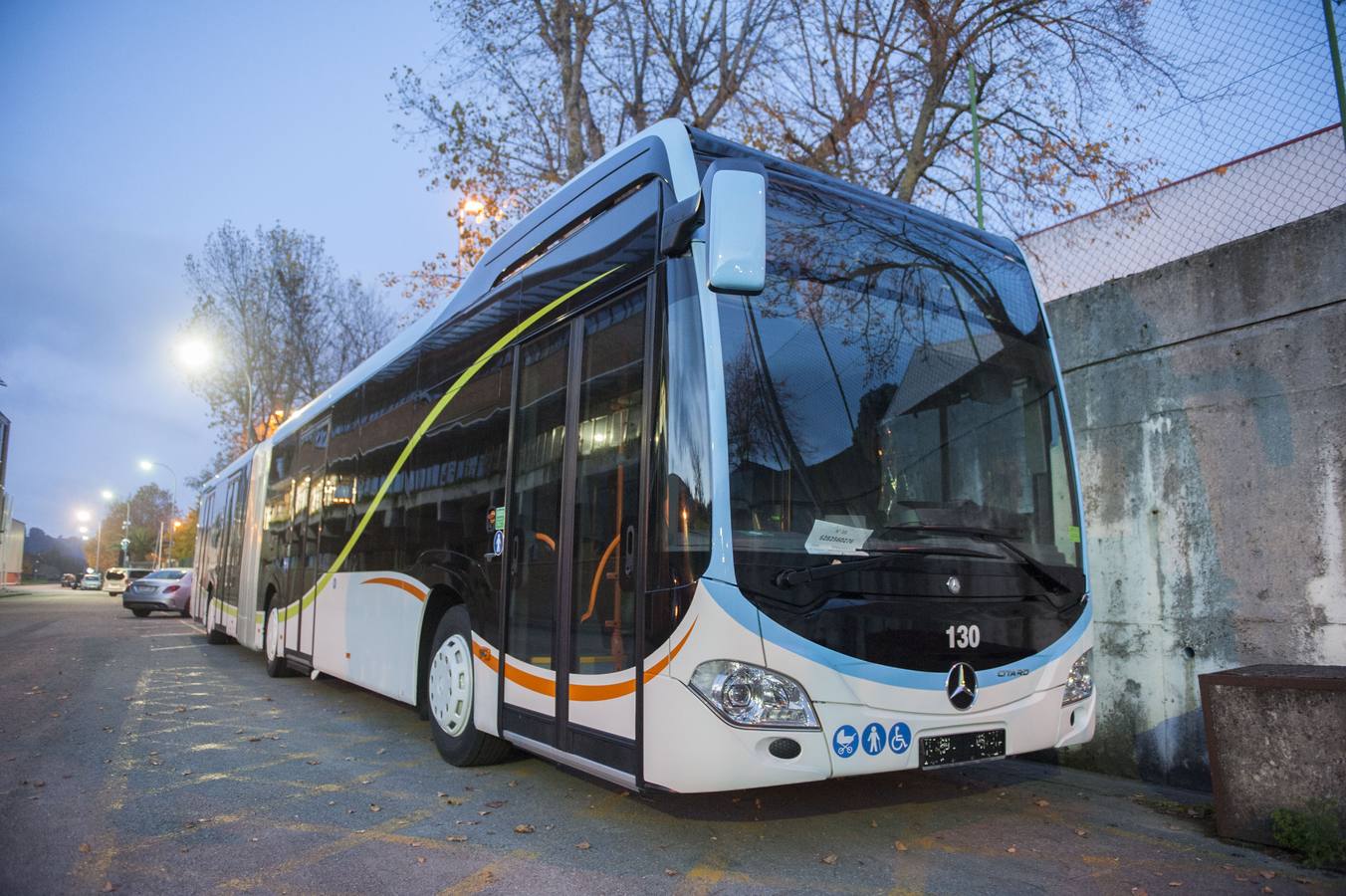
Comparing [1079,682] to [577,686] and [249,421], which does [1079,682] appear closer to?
[577,686]

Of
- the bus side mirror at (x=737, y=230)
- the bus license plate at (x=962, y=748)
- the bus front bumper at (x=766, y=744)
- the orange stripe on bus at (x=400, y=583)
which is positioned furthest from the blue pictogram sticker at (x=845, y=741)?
the orange stripe on bus at (x=400, y=583)

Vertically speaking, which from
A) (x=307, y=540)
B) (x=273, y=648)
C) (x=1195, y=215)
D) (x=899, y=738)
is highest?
(x=1195, y=215)

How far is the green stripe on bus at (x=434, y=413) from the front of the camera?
17.0ft

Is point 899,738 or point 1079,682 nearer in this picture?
point 899,738

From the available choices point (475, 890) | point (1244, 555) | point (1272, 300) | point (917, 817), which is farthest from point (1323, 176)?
point (475, 890)

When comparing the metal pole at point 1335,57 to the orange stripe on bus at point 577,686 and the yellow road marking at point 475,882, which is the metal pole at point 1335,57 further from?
the yellow road marking at point 475,882

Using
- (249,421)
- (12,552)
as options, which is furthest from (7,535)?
(249,421)

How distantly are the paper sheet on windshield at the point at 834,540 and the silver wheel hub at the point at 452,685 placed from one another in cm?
268

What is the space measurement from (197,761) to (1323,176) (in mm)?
8042

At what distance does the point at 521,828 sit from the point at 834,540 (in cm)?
221

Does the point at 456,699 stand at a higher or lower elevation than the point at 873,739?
lower

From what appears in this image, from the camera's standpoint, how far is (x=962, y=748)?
13.2 feet

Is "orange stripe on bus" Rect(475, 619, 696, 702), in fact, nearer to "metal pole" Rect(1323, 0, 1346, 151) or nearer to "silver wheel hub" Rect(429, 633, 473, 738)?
"silver wheel hub" Rect(429, 633, 473, 738)

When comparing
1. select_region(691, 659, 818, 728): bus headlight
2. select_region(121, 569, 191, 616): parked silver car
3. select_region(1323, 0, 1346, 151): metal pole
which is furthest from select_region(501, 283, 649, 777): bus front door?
select_region(121, 569, 191, 616): parked silver car
